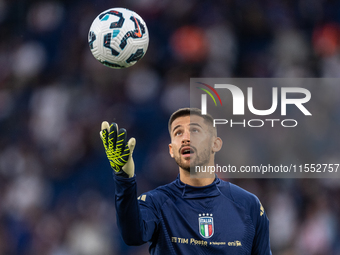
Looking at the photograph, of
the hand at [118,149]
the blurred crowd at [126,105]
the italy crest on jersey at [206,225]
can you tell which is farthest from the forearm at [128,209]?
the blurred crowd at [126,105]

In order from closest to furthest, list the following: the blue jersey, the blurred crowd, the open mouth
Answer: the blue jersey, the open mouth, the blurred crowd

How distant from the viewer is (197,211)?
128 inches

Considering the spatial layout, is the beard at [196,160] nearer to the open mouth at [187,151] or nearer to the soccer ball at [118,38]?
the open mouth at [187,151]

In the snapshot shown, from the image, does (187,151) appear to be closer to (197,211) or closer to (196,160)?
(196,160)

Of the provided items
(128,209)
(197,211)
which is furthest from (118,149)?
(197,211)

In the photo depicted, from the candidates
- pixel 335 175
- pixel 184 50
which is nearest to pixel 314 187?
pixel 335 175

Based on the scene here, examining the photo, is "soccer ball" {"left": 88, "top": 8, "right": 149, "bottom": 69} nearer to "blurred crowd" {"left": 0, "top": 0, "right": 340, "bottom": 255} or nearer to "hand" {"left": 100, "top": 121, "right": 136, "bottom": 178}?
"hand" {"left": 100, "top": 121, "right": 136, "bottom": 178}

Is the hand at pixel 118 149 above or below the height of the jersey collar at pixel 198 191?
above

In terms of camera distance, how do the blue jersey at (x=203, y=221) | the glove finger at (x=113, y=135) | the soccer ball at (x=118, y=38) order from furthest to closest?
the soccer ball at (x=118, y=38) → the blue jersey at (x=203, y=221) → the glove finger at (x=113, y=135)

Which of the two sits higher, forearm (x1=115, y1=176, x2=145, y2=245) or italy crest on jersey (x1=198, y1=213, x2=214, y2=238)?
forearm (x1=115, y1=176, x2=145, y2=245)

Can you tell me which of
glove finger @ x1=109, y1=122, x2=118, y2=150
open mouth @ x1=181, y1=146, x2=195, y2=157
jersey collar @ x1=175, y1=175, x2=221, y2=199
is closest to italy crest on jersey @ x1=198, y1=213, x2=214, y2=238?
jersey collar @ x1=175, y1=175, x2=221, y2=199

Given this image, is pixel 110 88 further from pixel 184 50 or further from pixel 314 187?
pixel 314 187

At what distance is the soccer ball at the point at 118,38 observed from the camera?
162 inches

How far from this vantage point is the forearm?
8.87ft
